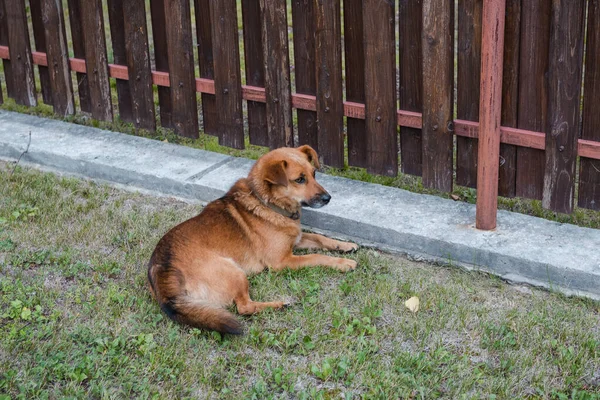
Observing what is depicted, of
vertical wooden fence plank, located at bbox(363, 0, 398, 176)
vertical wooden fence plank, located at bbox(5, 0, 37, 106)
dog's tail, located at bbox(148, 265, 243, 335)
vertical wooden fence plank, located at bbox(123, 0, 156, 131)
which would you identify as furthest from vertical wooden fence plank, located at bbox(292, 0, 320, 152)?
vertical wooden fence plank, located at bbox(5, 0, 37, 106)

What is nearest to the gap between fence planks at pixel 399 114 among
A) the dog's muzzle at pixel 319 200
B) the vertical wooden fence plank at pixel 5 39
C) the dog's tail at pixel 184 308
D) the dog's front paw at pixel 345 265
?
the vertical wooden fence plank at pixel 5 39

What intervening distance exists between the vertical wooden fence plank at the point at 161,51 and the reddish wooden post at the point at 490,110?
2.83 meters

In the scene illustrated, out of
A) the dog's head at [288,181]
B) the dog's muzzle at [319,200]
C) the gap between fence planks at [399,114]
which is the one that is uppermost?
the gap between fence planks at [399,114]

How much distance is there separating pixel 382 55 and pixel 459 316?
1920mm

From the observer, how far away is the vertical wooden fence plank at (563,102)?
503 cm

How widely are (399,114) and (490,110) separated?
86 centimetres

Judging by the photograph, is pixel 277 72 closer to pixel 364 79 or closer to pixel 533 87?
pixel 364 79

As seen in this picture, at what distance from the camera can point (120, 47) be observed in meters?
7.22

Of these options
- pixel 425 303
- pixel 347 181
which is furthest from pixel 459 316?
pixel 347 181

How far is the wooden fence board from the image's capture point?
7176mm

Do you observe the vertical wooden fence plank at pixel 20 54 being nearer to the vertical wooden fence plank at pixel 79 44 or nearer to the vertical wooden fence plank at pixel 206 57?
the vertical wooden fence plank at pixel 79 44

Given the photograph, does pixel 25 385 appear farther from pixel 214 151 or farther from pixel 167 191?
pixel 214 151

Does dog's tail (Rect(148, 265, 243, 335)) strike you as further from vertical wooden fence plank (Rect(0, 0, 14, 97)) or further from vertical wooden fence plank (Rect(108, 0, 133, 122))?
vertical wooden fence plank (Rect(0, 0, 14, 97))

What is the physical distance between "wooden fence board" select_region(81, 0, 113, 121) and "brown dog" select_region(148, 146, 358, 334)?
234cm
